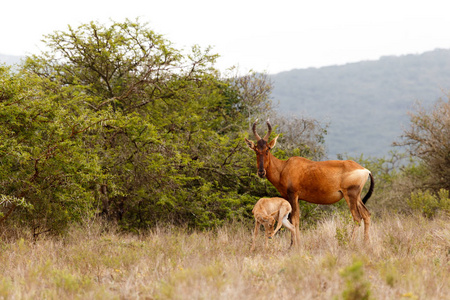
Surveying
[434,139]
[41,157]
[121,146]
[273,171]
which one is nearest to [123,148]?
[121,146]

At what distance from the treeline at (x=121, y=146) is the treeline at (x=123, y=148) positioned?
34 millimetres

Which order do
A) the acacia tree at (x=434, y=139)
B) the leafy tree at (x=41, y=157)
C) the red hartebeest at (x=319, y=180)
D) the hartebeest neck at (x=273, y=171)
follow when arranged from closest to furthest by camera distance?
the leafy tree at (x=41, y=157)
the red hartebeest at (x=319, y=180)
the hartebeest neck at (x=273, y=171)
the acacia tree at (x=434, y=139)

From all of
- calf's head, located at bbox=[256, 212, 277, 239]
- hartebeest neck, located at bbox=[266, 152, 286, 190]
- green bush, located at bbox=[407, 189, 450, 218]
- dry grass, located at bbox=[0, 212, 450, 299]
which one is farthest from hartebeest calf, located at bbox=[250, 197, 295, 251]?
green bush, located at bbox=[407, 189, 450, 218]

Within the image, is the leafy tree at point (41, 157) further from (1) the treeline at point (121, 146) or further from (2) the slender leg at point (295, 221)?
(2) the slender leg at point (295, 221)

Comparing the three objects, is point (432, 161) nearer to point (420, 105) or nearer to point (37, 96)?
point (420, 105)

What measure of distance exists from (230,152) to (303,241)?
18.1 ft

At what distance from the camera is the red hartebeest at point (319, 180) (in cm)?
936

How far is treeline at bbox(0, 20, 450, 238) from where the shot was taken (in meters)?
10.0

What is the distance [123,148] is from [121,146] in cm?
23

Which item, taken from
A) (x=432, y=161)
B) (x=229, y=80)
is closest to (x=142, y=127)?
(x=229, y=80)

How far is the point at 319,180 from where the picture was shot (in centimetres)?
948

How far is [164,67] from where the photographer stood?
1471 centimetres

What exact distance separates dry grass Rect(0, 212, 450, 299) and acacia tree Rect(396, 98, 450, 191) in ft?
39.2

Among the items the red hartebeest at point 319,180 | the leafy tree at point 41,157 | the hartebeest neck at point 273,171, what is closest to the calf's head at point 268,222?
the red hartebeest at point 319,180
